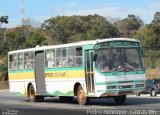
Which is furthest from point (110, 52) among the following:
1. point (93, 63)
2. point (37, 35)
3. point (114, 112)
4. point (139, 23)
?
point (139, 23)

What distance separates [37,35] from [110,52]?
216 ft

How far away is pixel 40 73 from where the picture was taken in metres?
29.0

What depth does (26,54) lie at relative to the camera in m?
30.6

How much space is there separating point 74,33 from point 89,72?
68.6 metres

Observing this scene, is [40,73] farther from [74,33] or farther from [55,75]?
[74,33]

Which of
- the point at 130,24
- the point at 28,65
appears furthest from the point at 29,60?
the point at 130,24

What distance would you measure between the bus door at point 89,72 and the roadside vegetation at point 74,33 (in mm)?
42884

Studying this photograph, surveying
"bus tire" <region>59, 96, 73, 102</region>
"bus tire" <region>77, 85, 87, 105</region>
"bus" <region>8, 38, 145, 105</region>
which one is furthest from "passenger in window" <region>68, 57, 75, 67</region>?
"bus tire" <region>59, 96, 73, 102</region>

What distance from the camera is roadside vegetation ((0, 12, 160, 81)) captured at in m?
72.8

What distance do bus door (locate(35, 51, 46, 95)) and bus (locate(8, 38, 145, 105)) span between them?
1.11ft

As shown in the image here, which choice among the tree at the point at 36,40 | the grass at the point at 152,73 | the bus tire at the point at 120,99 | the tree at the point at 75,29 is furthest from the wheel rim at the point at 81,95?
the tree at the point at 36,40

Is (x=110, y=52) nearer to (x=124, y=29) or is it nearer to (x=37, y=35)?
(x=37, y=35)

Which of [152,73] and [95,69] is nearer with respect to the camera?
[95,69]

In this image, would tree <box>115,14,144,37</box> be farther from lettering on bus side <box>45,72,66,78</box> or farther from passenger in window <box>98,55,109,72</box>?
Answer: passenger in window <box>98,55,109,72</box>
